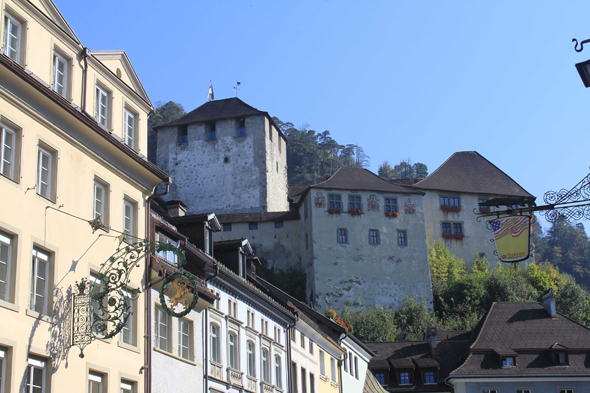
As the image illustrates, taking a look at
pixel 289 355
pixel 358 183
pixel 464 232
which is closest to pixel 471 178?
pixel 464 232

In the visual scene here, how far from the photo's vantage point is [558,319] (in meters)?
46.1

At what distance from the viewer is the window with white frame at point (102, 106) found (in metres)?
18.3

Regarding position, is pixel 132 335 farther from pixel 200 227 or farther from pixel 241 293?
pixel 241 293

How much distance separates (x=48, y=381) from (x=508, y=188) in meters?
64.1

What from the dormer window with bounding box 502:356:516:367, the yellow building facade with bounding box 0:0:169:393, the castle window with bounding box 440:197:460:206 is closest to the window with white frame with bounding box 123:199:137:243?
the yellow building facade with bounding box 0:0:169:393

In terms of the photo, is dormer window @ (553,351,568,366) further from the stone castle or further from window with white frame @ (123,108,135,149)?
window with white frame @ (123,108,135,149)

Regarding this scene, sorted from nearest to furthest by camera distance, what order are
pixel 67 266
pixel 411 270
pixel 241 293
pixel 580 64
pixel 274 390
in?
pixel 580 64
pixel 67 266
pixel 241 293
pixel 274 390
pixel 411 270

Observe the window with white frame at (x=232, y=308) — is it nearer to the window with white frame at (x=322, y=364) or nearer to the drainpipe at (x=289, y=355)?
the drainpipe at (x=289, y=355)

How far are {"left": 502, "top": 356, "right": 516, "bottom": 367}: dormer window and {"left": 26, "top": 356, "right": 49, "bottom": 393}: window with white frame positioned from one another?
32.0 m

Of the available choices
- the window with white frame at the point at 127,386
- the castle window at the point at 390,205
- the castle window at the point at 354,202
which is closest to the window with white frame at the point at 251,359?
the window with white frame at the point at 127,386

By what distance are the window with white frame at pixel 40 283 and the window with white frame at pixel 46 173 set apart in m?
1.19

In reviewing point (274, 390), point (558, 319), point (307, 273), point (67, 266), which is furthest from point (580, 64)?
point (307, 273)

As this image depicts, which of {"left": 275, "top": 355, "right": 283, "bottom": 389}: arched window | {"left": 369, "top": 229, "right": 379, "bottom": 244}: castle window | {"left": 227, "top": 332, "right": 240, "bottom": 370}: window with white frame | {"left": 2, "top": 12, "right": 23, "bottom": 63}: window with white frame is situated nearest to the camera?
{"left": 2, "top": 12, "right": 23, "bottom": 63}: window with white frame

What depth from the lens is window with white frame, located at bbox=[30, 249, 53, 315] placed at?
14587 millimetres
